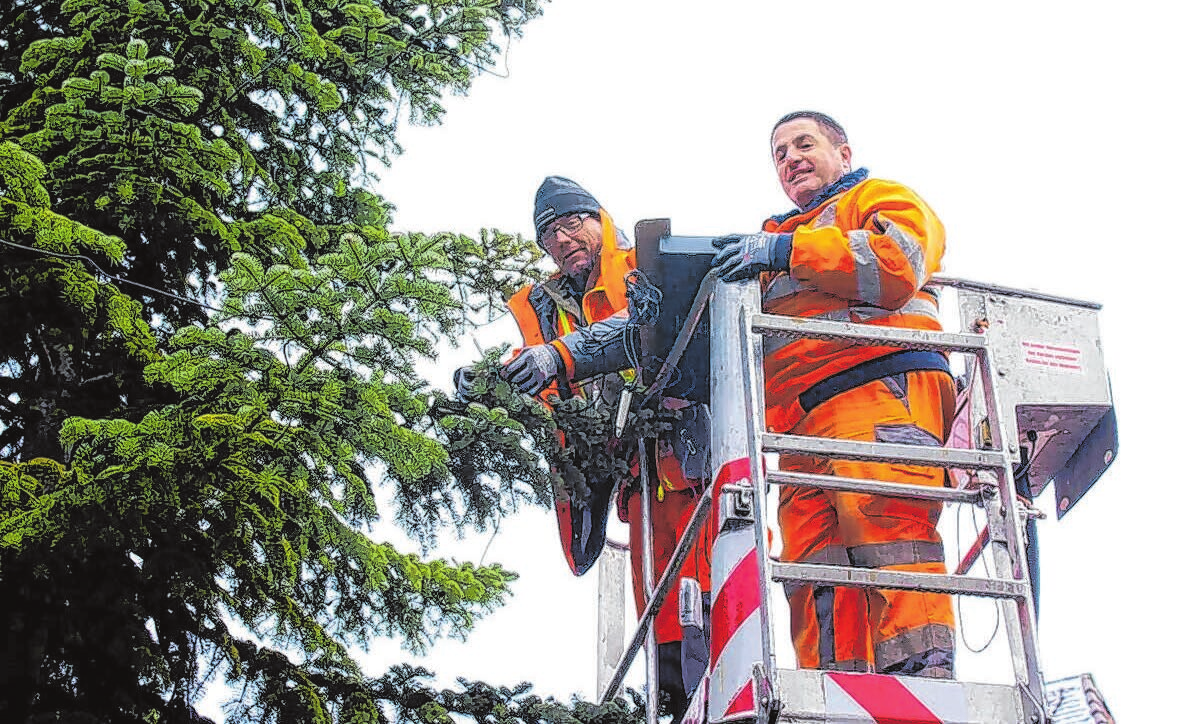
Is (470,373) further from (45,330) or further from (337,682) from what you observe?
(45,330)

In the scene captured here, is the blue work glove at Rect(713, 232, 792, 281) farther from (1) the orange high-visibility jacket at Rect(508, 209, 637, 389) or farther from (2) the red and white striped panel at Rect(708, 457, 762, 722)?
(1) the orange high-visibility jacket at Rect(508, 209, 637, 389)

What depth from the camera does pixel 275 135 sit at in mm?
6715

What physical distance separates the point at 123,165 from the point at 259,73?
3.11 ft

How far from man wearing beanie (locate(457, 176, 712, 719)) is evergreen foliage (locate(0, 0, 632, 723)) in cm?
32

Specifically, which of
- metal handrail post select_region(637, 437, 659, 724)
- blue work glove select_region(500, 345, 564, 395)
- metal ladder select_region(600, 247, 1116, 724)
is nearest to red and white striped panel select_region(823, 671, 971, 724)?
metal ladder select_region(600, 247, 1116, 724)

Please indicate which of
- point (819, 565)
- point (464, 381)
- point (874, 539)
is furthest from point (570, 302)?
point (819, 565)

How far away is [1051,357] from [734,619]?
1.80 m

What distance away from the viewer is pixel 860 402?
4918 mm

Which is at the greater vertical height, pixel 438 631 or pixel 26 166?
pixel 26 166

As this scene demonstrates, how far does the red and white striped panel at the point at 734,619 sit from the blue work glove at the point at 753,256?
866mm

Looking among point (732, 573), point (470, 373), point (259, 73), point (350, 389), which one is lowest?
point (732, 573)

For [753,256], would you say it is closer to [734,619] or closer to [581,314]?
[734,619]

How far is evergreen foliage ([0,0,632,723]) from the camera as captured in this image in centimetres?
452

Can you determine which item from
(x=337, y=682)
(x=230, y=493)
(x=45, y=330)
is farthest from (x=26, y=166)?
(x=337, y=682)
